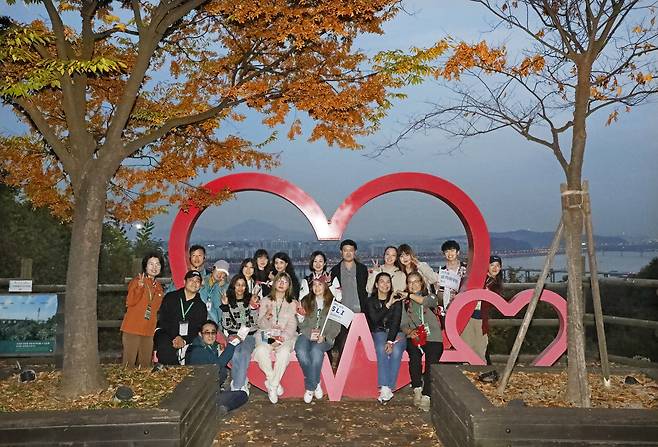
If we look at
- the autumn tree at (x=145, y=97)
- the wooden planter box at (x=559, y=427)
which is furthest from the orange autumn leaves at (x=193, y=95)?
the wooden planter box at (x=559, y=427)

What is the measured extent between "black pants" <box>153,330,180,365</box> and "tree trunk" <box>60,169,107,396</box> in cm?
108

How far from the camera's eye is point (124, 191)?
700 centimetres

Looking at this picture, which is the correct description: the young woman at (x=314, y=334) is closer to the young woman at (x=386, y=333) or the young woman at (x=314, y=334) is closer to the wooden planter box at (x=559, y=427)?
the young woman at (x=386, y=333)

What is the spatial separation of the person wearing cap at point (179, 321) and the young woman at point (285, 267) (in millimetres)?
981

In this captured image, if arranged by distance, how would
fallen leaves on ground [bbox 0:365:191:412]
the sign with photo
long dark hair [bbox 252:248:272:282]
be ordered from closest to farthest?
fallen leaves on ground [bbox 0:365:191:412]
long dark hair [bbox 252:248:272:282]
the sign with photo

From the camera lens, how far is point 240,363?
228 inches

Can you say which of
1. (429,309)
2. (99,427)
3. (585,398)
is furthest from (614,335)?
(99,427)

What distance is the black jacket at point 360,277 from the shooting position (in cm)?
624

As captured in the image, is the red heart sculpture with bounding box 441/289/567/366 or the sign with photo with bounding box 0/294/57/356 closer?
the red heart sculpture with bounding box 441/289/567/366

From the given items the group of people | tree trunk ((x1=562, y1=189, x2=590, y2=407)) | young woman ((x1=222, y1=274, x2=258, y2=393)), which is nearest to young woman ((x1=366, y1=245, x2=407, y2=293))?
the group of people

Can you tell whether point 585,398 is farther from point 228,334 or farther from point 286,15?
point 286,15

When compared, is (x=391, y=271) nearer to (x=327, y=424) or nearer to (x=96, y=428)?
(x=327, y=424)

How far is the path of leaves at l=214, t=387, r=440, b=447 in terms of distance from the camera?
4598mm

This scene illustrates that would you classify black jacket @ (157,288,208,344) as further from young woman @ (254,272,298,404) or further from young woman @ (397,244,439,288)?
young woman @ (397,244,439,288)
